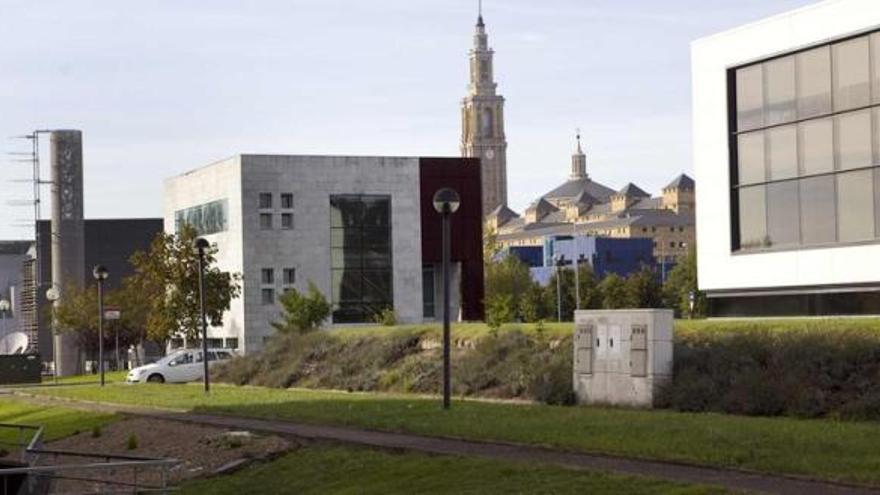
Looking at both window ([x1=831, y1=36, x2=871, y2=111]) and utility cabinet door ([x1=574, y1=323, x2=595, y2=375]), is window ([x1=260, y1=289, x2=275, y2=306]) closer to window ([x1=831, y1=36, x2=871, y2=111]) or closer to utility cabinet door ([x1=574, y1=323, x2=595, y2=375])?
window ([x1=831, y1=36, x2=871, y2=111])

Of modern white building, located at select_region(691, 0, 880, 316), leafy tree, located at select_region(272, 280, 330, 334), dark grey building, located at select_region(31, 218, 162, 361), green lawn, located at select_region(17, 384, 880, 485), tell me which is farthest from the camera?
dark grey building, located at select_region(31, 218, 162, 361)

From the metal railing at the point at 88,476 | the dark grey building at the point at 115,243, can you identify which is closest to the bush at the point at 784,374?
the metal railing at the point at 88,476

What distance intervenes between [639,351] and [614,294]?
8875 centimetres

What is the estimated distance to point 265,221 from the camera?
80375 millimetres

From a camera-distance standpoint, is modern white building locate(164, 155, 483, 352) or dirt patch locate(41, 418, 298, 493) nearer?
dirt patch locate(41, 418, 298, 493)

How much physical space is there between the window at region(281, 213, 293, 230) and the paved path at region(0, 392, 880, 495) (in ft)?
157

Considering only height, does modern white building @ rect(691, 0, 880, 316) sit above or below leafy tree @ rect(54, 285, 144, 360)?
above

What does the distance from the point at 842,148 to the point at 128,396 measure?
20635mm

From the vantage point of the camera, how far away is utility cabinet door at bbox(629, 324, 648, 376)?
29.2 metres

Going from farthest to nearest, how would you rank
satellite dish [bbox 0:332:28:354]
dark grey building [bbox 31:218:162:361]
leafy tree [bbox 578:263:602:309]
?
dark grey building [bbox 31:218:162:361], leafy tree [bbox 578:263:602:309], satellite dish [bbox 0:332:28:354]

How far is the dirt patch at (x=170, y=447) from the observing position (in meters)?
25.2

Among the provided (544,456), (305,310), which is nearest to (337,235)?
(305,310)

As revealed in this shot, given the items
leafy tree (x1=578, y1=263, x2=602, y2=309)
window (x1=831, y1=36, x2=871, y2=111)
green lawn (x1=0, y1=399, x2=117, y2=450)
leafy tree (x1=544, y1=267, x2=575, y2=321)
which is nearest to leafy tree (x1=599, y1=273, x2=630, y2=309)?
leafy tree (x1=578, y1=263, x2=602, y2=309)

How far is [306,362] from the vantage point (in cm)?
4881
